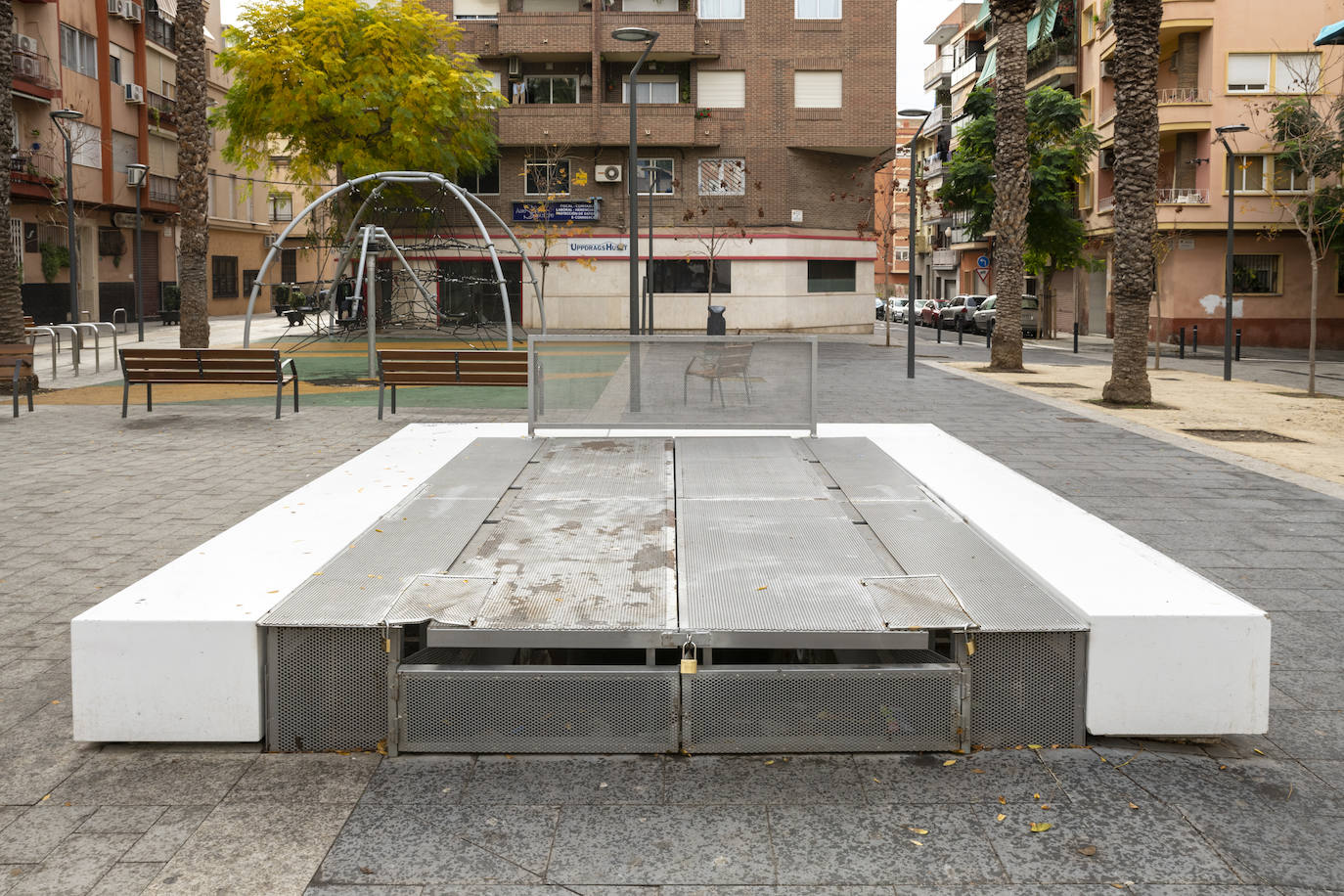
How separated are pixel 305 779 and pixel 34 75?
42863 mm

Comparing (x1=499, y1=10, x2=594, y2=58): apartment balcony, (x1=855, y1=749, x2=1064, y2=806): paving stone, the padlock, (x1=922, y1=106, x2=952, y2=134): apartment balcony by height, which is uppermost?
(x1=922, y1=106, x2=952, y2=134): apartment balcony

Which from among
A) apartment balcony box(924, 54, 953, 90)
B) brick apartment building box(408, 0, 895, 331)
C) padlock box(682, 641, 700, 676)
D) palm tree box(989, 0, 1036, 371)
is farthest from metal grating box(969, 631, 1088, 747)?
apartment balcony box(924, 54, 953, 90)

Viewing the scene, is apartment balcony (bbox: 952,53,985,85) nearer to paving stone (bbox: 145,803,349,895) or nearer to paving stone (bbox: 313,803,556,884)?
paving stone (bbox: 313,803,556,884)

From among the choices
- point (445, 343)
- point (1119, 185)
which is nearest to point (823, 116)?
point (445, 343)

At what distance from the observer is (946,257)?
269 feet

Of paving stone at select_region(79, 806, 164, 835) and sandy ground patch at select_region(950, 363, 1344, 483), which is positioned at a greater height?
sandy ground patch at select_region(950, 363, 1344, 483)

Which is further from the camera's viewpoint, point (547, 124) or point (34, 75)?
point (547, 124)

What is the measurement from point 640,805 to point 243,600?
1.61 meters

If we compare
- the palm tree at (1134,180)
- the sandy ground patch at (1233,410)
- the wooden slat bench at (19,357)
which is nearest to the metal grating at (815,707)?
the sandy ground patch at (1233,410)

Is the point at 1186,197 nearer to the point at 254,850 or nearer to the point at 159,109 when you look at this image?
the point at 159,109

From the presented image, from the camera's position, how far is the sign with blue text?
44.0 m

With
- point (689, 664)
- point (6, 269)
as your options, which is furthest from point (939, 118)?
point (689, 664)

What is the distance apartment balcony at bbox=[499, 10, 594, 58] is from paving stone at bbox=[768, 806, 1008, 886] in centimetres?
4133

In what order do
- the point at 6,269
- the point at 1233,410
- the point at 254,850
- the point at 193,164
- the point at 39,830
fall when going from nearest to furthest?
the point at 254,850, the point at 39,830, the point at 1233,410, the point at 6,269, the point at 193,164
